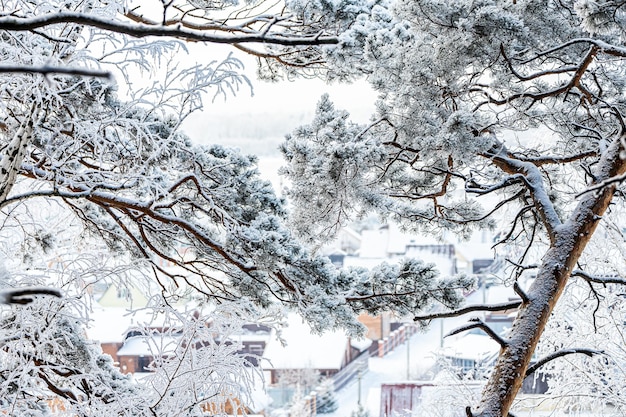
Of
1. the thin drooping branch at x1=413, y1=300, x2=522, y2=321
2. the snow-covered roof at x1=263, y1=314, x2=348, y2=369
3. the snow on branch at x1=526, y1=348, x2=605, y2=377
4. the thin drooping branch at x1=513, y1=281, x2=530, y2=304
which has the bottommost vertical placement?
the snow on branch at x1=526, y1=348, x2=605, y2=377

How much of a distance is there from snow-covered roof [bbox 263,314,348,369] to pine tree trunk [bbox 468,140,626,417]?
1238cm

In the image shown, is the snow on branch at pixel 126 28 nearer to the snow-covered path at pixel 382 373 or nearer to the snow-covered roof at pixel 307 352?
the snow-covered path at pixel 382 373

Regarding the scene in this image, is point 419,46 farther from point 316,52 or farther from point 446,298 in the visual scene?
point 446,298

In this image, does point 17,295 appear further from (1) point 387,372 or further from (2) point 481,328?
(1) point 387,372

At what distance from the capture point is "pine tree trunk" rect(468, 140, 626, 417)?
300 centimetres

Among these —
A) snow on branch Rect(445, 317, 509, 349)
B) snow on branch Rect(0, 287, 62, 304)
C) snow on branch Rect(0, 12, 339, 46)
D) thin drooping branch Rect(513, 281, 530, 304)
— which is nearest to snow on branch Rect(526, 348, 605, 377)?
snow on branch Rect(445, 317, 509, 349)

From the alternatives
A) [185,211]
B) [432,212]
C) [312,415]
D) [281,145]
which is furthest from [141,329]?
[312,415]

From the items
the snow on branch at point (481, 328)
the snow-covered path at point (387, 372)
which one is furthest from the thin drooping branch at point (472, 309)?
the snow-covered path at point (387, 372)

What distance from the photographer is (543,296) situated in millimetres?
3174

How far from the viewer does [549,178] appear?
15.5 feet

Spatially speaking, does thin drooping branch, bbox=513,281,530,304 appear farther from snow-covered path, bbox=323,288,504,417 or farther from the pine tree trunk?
snow-covered path, bbox=323,288,504,417

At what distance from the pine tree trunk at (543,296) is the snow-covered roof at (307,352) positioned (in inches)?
488

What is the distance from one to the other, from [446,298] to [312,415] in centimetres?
1080

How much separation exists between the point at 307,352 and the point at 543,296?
44.1ft
